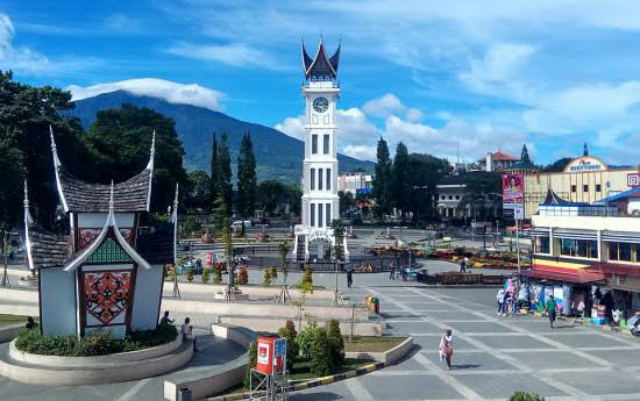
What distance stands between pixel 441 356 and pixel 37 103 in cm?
4639

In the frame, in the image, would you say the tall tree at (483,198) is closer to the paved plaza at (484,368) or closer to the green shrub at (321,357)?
the paved plaza at (484,368)

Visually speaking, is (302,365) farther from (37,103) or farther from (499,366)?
(37,103)

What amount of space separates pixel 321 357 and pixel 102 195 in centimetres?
910

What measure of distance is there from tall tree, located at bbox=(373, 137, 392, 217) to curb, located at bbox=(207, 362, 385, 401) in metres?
82.2

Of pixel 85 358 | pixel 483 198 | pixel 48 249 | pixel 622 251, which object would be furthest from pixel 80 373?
pixel 483 198

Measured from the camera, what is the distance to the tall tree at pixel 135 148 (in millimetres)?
68375

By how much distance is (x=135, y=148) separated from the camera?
7156cm

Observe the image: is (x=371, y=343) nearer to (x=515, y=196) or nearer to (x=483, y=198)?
(x=515, y=196)

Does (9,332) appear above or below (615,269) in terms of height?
below

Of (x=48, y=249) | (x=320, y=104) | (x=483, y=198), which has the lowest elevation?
(x=48, y=249)

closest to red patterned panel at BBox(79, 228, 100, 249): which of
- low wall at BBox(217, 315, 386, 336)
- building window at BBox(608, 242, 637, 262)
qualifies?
low wall at BBox(217, 315, 386, 336)

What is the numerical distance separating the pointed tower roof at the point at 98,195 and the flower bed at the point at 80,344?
3992 mm

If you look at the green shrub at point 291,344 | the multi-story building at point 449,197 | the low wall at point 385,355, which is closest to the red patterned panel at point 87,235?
the green shrub at point 291,344

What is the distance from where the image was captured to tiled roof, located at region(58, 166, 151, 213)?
64.4 ft
